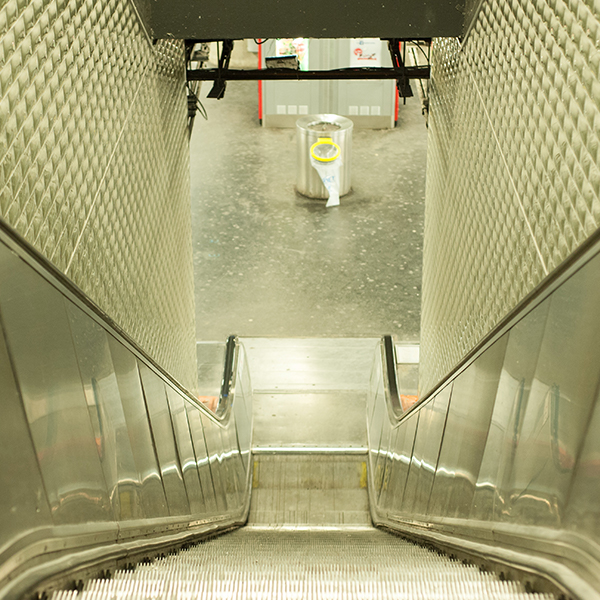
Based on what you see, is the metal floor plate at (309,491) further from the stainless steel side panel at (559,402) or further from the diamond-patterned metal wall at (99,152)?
the stainless steel side panel at (559,402)

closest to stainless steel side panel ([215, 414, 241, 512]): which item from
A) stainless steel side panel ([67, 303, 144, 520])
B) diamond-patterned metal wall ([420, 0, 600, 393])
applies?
diamond-patterned metal wall ([420, 0, 600, 393])

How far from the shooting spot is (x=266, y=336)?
22.3 ft

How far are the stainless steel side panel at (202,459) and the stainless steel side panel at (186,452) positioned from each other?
61 mm

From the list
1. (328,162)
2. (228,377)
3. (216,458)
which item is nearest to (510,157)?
(216,458)

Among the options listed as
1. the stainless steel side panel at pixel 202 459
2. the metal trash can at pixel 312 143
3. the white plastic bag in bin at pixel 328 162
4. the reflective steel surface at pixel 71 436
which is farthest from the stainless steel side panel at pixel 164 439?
the metal trash can at pixel 312 143

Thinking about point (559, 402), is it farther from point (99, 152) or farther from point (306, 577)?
point (99, 152)

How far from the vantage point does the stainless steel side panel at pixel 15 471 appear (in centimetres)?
122

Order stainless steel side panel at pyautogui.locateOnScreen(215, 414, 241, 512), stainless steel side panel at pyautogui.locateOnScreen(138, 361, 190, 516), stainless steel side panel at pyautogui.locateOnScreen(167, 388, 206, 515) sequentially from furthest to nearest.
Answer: stainless steel side panel at pyautogui.locateOnScreen(215, 414, 241, 512) < stainless steel side panel at pyautogui.locateOnScreen(167, 388, 206, 515) < stainless steel side panel at pyautogui.locateOnScreen(138, 361, 190, 516)

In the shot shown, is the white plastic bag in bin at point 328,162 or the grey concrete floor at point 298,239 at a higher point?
the white plastic bag in bin at point 328,162

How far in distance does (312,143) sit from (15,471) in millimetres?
8119

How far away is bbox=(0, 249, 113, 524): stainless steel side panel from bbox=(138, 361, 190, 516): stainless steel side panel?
0.63 m

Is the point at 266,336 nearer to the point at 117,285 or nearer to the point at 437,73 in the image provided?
the point at 437,73

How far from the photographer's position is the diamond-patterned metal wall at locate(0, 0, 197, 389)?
194 centimetres

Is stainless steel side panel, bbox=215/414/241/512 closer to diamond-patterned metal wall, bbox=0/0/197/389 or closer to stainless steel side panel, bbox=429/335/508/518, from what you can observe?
diamond-patterned metal wall, bbox=0/0/197/389
